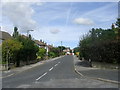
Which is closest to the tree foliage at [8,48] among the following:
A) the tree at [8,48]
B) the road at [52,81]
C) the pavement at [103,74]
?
the tree at [8,48]

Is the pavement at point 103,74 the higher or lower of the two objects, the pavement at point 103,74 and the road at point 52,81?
the higher

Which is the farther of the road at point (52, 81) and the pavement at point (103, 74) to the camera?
the pavement at point (103, 74)

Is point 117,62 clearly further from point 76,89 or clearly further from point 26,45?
point 26,45

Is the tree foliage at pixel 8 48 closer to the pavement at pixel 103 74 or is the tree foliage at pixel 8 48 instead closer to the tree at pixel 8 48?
the tree at pixel 8 48

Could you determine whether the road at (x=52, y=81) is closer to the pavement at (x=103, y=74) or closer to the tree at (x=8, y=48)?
the pavement at (x=103, y=74)

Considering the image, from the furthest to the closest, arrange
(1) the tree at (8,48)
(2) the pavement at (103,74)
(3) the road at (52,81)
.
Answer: (1) the tree at (8,48) → (2) the pavement at (103,74) → (3) the road at (52,81)

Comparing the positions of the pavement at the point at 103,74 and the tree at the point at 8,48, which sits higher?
the tree at the point at 8,48

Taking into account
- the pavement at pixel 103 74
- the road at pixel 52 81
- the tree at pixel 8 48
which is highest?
the tree at pixel 8 48

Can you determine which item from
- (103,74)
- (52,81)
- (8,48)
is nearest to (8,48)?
(8,48)

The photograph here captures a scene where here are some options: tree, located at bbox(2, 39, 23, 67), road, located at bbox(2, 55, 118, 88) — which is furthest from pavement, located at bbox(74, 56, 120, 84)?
tree, located at bbox(2, 39, 23, 67)

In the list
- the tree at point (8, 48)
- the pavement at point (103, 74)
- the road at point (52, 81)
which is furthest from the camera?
the tree at point (8, 48)

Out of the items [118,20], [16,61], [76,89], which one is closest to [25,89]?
[76,89]

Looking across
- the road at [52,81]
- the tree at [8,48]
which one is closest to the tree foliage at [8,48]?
the tree at [8,48]

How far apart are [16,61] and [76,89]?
28.2 meters
